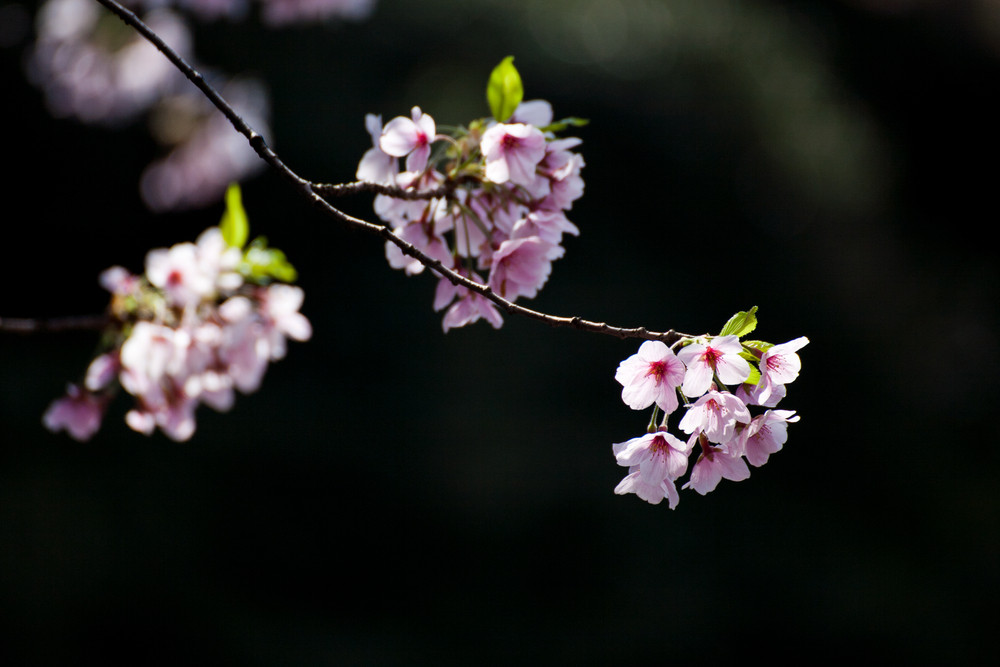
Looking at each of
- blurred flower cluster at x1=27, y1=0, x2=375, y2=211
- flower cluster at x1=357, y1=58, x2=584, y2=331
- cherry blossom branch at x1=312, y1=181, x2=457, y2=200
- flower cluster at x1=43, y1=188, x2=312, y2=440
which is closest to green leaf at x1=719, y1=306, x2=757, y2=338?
flower cluster at x1=357, y1=58, x2=584, y2=331

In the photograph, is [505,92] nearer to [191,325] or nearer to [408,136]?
[408,136]

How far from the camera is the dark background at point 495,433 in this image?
3.56m

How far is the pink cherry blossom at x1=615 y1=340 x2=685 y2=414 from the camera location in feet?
2.45

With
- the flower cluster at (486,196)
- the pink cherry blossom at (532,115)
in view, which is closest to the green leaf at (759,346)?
the flower cluster at (486,196)

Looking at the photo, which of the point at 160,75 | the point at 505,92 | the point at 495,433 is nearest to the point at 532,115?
the point at 505,92

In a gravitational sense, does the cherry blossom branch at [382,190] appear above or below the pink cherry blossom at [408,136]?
below

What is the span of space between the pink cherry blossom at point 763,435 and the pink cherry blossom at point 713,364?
0.15 ft

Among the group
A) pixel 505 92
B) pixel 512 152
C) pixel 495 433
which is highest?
pixel 495 433

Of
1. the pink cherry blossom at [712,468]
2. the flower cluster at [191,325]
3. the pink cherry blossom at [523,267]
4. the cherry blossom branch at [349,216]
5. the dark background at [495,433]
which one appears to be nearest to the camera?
the cherry blossom branch at [349,216]

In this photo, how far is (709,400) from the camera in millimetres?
729

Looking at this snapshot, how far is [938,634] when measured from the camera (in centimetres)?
431

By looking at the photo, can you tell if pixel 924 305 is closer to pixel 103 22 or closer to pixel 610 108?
pixel 610 108

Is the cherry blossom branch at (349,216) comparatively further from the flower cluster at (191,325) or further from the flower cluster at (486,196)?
the flower cluster at (191,325)

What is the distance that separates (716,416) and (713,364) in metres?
0.05
